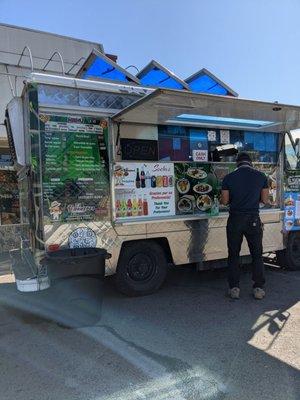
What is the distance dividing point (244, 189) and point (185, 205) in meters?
0.87

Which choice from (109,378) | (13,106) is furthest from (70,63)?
(109,378)

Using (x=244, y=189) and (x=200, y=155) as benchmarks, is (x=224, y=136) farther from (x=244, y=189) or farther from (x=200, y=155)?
(x=244, y=189)

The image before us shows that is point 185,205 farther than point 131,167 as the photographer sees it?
Yes

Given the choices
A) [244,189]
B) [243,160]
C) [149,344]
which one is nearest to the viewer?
[149,344]

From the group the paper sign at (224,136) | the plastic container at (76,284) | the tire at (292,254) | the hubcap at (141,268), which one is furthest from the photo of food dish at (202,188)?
the tire at (292,254)

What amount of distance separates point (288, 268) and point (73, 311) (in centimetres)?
397

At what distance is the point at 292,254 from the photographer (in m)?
7.58

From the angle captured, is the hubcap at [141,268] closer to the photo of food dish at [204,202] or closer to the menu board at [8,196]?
the photo of food dish at [204,202]

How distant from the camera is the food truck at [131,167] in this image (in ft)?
17.4

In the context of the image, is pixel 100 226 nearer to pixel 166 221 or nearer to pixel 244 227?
pixel 166 221

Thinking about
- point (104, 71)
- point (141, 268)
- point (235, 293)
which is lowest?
point (235, 293)

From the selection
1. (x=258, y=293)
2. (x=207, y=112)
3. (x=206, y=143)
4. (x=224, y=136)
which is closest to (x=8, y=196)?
(x=206, y=143)

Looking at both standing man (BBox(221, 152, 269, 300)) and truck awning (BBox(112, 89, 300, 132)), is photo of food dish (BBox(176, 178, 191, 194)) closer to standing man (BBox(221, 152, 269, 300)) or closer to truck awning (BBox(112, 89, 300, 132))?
standing man (BBox(221, 152, 269, 300))

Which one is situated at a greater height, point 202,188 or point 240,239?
point 202,188
